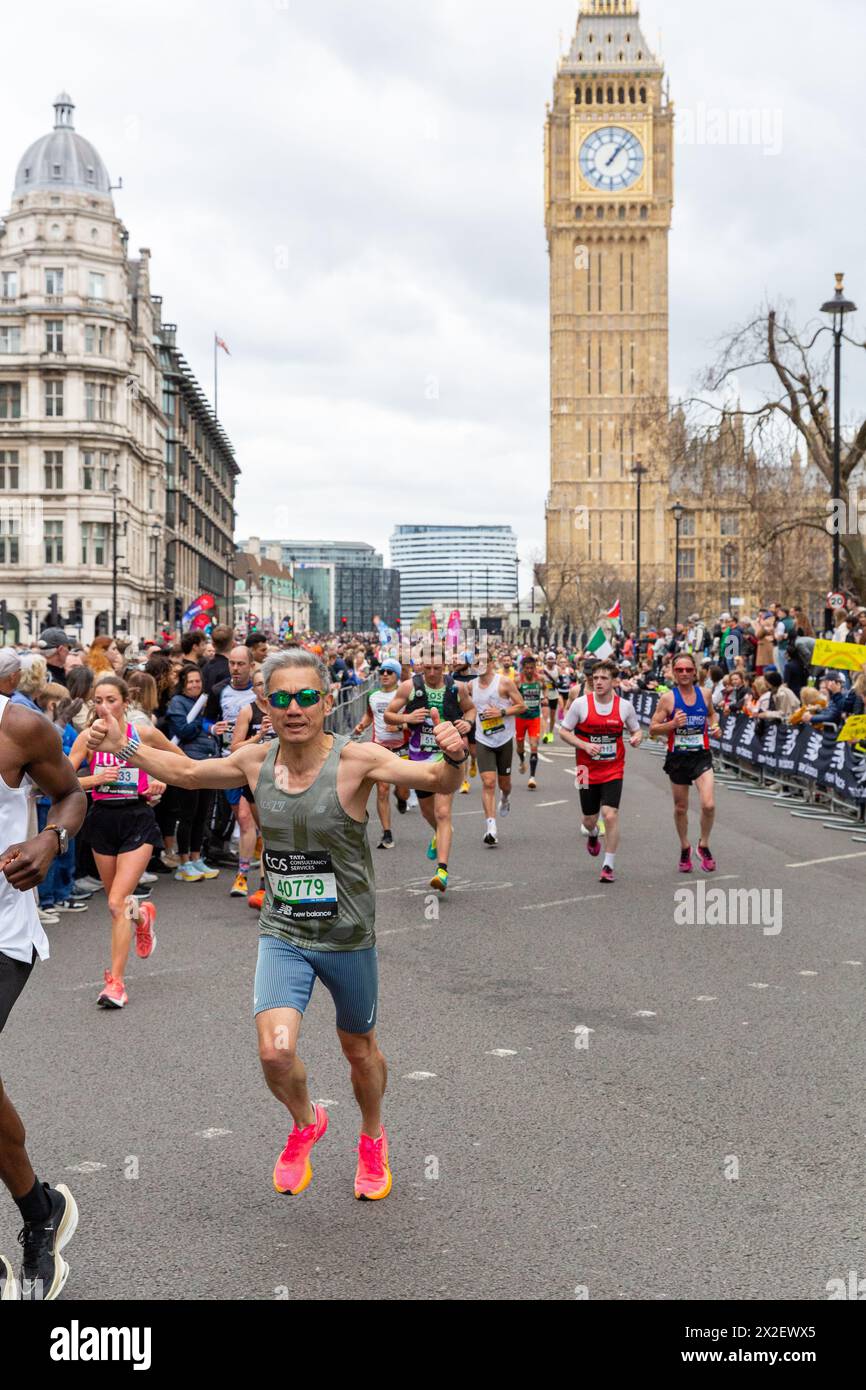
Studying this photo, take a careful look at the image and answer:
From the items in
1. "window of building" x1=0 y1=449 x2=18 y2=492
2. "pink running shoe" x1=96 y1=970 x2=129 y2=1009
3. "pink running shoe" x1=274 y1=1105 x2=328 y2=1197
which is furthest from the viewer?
"window of building" x1=0 y1=449 x2=18 y2=492

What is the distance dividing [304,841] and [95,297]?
74.1 m

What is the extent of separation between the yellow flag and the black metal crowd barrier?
1.25 m

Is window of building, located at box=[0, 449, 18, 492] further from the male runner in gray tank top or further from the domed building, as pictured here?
the male runner in gray tank top

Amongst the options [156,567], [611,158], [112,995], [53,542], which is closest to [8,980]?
[112,995]

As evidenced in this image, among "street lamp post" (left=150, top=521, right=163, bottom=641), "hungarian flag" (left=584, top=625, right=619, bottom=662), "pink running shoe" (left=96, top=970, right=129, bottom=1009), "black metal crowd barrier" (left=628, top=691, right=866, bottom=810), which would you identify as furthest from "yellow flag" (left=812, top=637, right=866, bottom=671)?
"street lamp post" (left=150, top=521, right=163, bottom=641)

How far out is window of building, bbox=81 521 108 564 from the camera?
73.2m

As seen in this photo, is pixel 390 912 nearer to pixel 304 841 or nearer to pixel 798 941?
pixel 798 941

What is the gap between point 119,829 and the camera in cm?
844

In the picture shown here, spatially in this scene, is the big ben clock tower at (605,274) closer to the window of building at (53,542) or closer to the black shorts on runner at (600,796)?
the window of building at (53,542)

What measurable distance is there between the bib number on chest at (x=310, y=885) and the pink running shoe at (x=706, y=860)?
7.96 m

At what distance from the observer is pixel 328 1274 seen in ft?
14.3

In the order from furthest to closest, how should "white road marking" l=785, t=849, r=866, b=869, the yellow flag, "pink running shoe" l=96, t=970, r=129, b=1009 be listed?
1. the yellow flag
2. "white road marking" l=785, t=849, r=866, b=869
3. "pink running shoe" l=96, t=970, r=129, b=1009

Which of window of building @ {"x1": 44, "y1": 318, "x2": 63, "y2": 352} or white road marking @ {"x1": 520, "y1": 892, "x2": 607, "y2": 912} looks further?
window of building @ {"x1": 44, "y1": 318, "x2": 63, "y2": 352}
